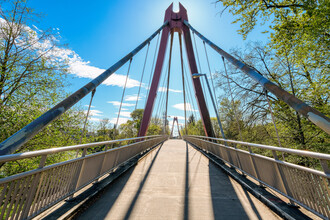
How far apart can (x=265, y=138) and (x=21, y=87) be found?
15.2 meters

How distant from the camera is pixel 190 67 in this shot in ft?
47.5

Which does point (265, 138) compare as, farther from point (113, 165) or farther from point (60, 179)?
point (60, 179)

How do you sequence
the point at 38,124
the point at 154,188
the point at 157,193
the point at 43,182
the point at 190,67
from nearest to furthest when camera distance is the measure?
the point at 43,182 → the point at 38,124 → the point at 157,193 → the point at 154,188 → the point at 190,67

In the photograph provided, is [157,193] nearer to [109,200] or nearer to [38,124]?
[109,200]

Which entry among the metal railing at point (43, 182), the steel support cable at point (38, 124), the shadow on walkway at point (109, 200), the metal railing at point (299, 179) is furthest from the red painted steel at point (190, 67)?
the metal railing at point (43, 182)

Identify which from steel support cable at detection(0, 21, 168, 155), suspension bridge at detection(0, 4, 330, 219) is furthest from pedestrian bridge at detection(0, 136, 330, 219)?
steel support cable at detection(0, 21, 168, 155)

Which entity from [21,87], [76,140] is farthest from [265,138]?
[21,87]

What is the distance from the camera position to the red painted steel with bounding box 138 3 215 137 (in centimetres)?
1270

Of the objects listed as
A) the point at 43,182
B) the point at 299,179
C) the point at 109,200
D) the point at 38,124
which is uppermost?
the point at 38,124

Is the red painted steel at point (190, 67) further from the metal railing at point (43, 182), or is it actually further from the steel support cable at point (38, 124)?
the metal railing at point (43, 182)

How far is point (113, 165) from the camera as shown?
4.51m

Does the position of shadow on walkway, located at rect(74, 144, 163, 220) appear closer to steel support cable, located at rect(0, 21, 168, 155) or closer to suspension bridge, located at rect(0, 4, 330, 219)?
suspension bridge, located at rect(0, 4, 330, 219)

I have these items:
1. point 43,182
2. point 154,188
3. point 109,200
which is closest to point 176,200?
point 154,188

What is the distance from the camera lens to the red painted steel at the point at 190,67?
12.7 meters
